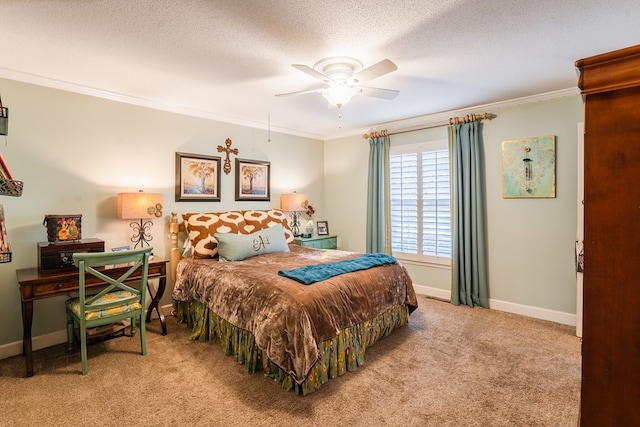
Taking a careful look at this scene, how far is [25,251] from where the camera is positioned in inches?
115

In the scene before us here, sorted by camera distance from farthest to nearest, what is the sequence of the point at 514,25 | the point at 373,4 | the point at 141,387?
the point at 141,387, the point at 514,25, the point at 373,4

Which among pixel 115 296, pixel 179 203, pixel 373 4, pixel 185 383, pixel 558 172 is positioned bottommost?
pixel 185 383

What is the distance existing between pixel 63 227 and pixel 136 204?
0.62 meters

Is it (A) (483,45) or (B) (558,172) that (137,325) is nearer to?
(A) (483,45)

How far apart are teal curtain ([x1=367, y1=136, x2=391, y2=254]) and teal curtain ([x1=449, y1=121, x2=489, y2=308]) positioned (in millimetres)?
997

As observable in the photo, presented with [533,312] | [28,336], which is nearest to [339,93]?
[28,336]

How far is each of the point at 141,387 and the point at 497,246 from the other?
12.9ft

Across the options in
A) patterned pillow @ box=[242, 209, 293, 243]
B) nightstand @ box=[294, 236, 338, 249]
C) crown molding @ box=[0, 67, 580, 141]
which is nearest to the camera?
crown molding @ box=[0, 67, 580, 141]

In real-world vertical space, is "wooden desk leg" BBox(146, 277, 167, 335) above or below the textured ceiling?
below

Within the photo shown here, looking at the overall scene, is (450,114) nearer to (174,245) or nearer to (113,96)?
(174,245)

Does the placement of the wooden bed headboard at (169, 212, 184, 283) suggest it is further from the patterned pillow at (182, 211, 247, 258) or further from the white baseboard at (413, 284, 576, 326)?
the white baseboard at (413, 284, 576, 326)

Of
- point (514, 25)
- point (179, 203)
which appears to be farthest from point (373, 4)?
point (179, 203)

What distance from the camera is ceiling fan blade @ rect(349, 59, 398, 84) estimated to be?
221 centimetres

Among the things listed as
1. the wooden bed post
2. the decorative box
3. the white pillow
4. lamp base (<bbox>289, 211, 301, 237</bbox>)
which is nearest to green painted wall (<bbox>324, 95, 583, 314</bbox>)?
lamp base (<bbox>289, 211, 301, 237</bbox>)
